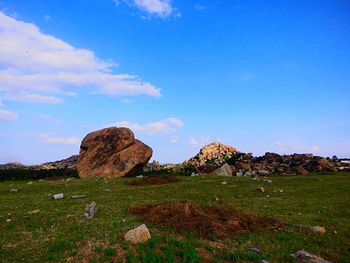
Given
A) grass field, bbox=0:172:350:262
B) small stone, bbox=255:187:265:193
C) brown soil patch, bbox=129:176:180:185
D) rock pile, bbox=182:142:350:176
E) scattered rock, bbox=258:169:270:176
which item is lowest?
grass field, bbox=0:172:350:262

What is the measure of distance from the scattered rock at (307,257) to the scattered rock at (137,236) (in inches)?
254

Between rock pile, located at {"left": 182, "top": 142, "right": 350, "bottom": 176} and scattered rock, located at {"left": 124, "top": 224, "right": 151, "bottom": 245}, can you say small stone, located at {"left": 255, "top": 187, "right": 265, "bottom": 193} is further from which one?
rock pile, located at {"left": 182, "top": 142, "right": 350, "bottom": 176}

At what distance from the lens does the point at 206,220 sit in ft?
60.8

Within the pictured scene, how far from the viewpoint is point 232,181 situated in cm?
3762

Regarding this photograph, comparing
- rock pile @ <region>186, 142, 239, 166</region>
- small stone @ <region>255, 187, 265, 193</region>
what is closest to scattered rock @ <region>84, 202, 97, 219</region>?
small stone @ <region>255, 187, 265, 193</region>

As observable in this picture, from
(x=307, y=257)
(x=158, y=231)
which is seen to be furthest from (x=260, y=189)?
(x=307, y=257)

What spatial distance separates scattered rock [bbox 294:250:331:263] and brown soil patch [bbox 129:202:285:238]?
3526 mm

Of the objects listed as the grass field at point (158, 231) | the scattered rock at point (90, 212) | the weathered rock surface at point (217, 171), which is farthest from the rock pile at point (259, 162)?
the scattered rock at point (90, 212)

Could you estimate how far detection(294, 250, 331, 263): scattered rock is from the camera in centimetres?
1448

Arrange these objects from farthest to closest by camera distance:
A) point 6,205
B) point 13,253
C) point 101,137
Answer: point 101,137
point 6,205
point 13,253

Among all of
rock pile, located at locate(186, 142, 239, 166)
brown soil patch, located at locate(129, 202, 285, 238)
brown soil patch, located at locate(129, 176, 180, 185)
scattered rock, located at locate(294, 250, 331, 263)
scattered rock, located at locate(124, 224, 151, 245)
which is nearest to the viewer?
scattered rock, located at locate(294, 250, 331, 263)

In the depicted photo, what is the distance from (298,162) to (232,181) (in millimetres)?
31447

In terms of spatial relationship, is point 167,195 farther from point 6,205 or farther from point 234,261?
point 234,261

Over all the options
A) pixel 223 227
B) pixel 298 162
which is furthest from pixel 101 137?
pixel 223 227
